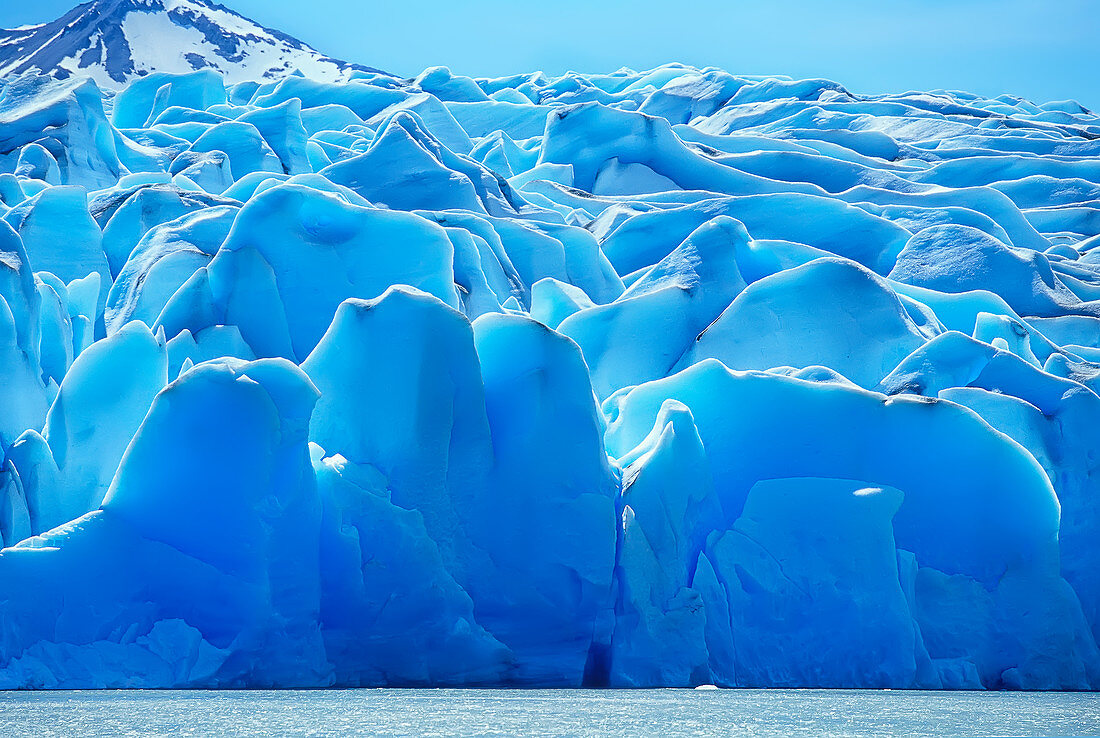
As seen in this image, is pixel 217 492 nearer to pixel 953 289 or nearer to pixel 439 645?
pixel 439 645

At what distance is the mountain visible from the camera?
127 feet

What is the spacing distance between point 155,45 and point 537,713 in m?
45.8

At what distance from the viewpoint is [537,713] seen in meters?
4.89

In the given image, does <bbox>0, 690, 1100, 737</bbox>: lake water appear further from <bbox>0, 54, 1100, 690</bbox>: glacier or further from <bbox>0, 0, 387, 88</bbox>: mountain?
<bbox>0, 0, 387, 88</bbox>: mountain

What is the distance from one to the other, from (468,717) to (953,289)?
7.09 metres

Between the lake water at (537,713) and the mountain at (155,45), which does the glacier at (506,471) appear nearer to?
the lake water at (537,713)

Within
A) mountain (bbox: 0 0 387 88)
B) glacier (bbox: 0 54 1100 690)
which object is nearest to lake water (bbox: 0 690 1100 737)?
glacier (bbox: 0 54 1100 690)

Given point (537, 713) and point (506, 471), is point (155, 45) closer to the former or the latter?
point (506, 471)

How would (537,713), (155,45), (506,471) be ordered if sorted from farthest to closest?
1. (155,45)
2. (506,471)
3. (537,713)

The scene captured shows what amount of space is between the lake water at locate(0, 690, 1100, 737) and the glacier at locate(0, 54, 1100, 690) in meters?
0.34

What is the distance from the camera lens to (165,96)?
55.7 ft

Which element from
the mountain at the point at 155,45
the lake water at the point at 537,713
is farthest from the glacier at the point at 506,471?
the mountain at the point at 155,45

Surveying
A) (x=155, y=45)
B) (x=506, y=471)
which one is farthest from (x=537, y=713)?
(x=155, y=45)

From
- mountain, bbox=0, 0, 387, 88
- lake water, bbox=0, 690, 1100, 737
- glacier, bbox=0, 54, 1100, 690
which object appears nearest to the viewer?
lake water, bbox=0, 690, 1100, 737
